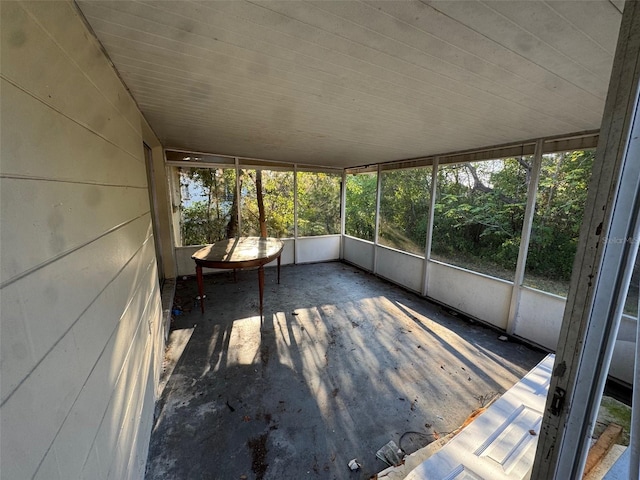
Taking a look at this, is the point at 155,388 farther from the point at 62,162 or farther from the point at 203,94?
the point at 203,94

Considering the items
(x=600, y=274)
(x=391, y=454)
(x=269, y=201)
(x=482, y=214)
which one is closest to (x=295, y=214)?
(x=269, y=201)

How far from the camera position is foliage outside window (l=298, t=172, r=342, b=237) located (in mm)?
6148

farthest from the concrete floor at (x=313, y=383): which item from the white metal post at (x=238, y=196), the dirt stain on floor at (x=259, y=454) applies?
the white metal post at (x=238, y=196)

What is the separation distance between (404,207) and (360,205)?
1303mm

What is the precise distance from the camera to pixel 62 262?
78 cm

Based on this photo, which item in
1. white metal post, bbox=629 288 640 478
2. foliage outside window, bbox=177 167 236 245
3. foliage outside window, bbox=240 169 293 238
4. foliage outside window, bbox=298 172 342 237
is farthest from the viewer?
foliage outside window, bbox=298 172 342 237

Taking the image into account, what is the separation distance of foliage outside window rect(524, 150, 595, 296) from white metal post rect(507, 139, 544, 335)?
33cm

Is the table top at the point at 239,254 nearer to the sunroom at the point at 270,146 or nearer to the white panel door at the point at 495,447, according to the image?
the sunroom at the point at 270,146

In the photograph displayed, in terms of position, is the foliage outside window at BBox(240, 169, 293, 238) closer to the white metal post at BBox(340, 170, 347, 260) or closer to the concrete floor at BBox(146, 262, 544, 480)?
the white metal post at BBox(340, 170, 347, 260)

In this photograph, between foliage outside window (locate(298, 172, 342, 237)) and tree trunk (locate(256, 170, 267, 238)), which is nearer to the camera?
tree trunk (locate(256, 170, 267, 238))

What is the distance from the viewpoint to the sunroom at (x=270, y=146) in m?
0.58

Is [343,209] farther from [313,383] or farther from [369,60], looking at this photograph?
[369,60]

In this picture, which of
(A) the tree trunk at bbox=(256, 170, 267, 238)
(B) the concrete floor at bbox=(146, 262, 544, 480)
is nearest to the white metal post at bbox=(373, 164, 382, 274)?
(B) the concrete floor at bbox=(146, 262, 544, 480)

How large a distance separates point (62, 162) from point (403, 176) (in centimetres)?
560
